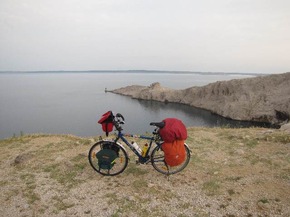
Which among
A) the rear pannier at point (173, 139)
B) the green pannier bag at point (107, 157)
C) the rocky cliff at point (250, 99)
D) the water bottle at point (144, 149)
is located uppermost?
the rear pannier at point (173, 139)

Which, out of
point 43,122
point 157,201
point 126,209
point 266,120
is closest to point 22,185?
point 126,209

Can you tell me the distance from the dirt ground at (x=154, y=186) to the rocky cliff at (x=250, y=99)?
145 feet

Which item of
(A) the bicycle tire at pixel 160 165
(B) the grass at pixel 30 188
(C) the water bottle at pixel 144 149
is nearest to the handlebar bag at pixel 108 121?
(C) the water bottle at pixel 144 149

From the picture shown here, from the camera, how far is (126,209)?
237 inches

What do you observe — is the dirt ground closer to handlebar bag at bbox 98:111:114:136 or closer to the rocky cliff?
handlebar bag at bbox 98:111:114:136

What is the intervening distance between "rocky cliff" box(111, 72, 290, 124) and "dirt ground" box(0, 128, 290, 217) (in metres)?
44.3

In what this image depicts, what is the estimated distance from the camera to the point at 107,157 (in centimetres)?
755

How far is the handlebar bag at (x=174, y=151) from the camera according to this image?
6758 mm

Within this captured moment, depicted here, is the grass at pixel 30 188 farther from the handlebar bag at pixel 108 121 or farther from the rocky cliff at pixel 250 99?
the rocky cliff at pixel 250 99

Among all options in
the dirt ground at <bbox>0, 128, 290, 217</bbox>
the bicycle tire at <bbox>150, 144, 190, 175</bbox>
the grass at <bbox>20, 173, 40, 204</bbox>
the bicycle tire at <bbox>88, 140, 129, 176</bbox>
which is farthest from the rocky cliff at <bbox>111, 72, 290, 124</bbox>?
the grass at <bbox>20, 173, 40, 204</bbox>

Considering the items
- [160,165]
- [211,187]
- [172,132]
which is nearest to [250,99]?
[160,165]

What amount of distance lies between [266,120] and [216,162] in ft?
164

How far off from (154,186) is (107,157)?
176 cm

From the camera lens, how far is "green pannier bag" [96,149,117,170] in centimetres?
754
